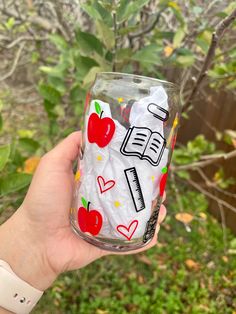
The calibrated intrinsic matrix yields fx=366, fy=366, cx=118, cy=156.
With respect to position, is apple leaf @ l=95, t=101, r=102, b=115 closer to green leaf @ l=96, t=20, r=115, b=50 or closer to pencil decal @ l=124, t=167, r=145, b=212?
pencil decal @ l=124, t=167, r=145, b=212

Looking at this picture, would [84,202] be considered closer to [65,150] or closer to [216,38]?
[65,150]

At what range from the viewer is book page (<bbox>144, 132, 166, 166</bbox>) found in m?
0.69

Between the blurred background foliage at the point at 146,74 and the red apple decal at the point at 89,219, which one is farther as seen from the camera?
the blurred background foliage at the point at 146,74

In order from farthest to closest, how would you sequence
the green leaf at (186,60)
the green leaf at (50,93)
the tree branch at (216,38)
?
the green leaf at (186,60), the green leaf at (50,93), the tree branch at (216,38)

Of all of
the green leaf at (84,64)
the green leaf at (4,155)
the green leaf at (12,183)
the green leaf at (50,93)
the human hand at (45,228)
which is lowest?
the human hand at (45,228)

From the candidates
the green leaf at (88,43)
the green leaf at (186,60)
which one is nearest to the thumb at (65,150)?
the green leaf at (88,43)

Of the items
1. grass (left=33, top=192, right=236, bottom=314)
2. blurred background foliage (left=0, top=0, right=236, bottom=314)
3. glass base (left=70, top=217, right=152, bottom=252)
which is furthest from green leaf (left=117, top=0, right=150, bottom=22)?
grass (left=33, top=192, right=236, bottom=314)

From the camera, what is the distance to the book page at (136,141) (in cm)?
67

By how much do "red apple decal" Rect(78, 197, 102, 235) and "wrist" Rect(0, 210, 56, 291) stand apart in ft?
0.79

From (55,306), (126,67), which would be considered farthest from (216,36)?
(55,306)

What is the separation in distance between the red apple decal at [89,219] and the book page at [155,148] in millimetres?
152

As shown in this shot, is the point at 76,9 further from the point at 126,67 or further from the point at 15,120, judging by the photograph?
the point at 15,120

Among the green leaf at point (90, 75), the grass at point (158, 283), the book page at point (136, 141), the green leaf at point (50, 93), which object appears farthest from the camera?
the grass at point (158, 283)

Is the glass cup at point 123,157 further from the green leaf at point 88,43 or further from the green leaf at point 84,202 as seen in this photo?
the green leaf at point 88,43
